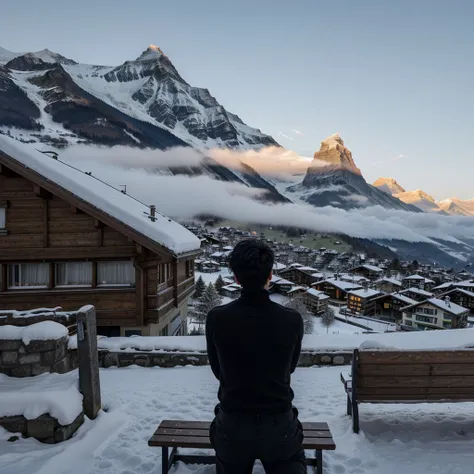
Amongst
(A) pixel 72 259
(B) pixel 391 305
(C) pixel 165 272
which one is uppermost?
(A) pixel 72 259

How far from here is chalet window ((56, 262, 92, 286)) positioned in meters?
13.6

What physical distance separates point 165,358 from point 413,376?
667 centimetres

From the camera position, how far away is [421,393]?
4.60 m

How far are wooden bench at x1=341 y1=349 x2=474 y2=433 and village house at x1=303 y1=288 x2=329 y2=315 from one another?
2674 inches

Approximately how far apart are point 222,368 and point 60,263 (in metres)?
13.0

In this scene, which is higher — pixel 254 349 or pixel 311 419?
pixel 254 349

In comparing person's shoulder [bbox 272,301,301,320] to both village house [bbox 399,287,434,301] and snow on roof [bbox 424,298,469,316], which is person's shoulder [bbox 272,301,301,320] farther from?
village house [bbox 399,287,434,301]

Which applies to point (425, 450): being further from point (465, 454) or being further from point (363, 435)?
point (363, 435)

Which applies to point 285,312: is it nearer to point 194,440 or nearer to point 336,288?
point 194,440

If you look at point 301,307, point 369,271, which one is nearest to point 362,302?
point 301,307

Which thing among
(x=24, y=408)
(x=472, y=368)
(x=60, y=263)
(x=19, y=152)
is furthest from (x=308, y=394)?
(x=19, y=152)

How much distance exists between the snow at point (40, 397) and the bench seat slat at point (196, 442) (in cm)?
171

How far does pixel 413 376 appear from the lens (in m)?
4.57

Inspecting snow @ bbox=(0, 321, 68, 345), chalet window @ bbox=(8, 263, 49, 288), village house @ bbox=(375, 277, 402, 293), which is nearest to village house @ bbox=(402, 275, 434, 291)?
village house @ bbox=(375, 277, 402, 293)
